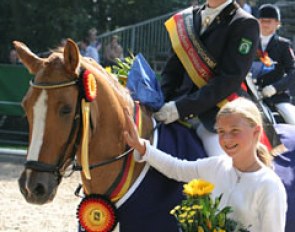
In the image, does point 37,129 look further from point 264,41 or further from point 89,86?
point 264,41

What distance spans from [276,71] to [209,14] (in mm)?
1785

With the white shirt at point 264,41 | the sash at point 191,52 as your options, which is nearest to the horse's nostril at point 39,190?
the sash at point 191,52

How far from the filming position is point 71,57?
131 inches

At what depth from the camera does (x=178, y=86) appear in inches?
169

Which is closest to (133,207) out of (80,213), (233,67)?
(80,213)

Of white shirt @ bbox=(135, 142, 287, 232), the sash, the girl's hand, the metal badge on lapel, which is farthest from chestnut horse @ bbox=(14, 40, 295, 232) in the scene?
the metal badge on lapel

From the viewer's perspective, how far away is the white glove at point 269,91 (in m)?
5.15

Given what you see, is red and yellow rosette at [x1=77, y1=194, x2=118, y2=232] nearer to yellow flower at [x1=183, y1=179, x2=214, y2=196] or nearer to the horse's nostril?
the horse's nostril

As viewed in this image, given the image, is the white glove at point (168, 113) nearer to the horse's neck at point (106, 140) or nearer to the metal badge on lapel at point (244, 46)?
the horse's neck at point (106, 140)

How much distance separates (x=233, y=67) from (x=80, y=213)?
4.18 ft

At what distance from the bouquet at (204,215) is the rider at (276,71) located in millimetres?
2485

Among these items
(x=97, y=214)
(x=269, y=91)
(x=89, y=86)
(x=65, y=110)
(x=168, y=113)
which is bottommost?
(x=97, y=214)

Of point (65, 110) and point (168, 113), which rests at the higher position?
point (65, 110)

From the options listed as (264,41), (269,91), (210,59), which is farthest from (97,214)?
(264,41)
